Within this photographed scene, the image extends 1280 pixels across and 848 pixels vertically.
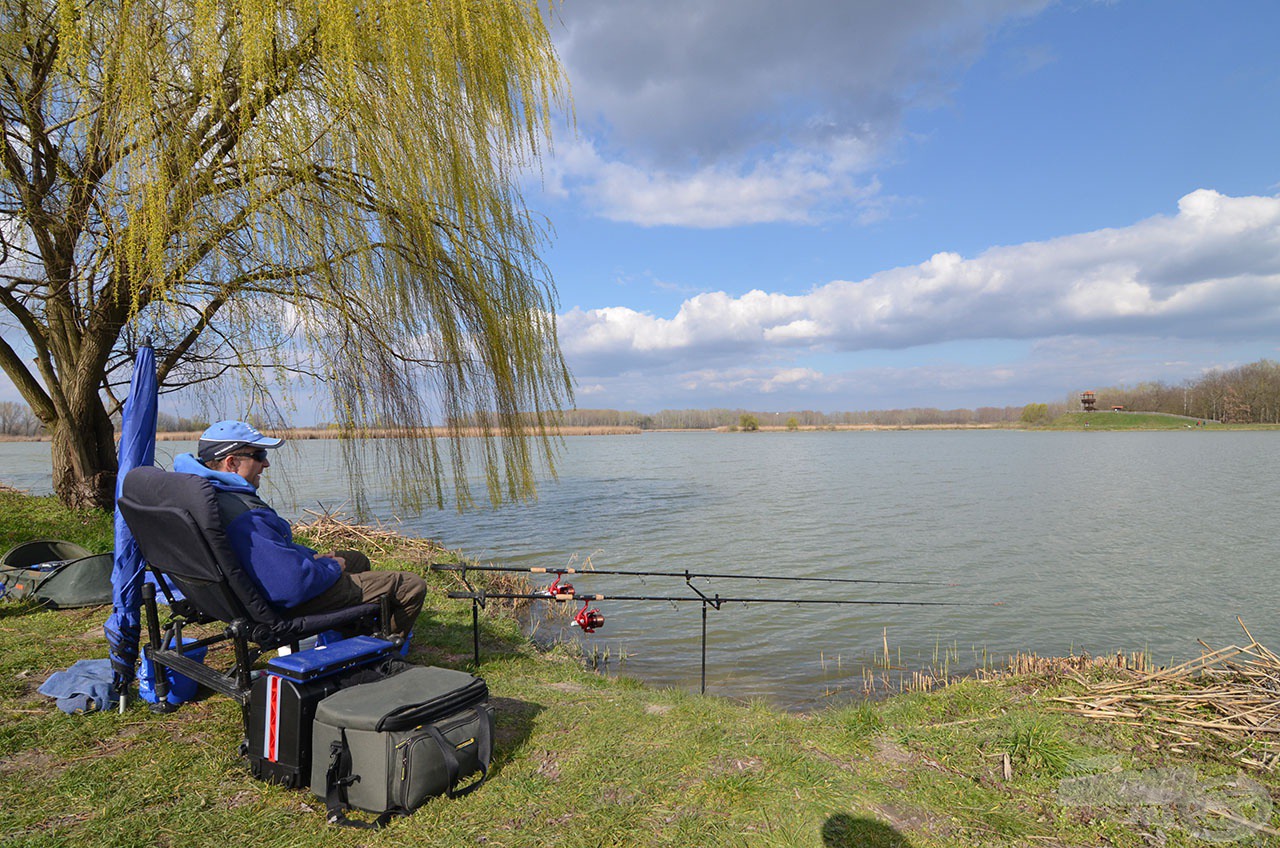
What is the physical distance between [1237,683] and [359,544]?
927cm

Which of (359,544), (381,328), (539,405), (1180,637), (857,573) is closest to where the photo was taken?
(381,328)

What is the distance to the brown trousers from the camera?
3561 millimetres

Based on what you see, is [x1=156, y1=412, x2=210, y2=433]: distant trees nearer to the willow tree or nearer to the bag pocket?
the willow tree

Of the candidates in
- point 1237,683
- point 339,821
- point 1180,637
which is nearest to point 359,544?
point 339,821

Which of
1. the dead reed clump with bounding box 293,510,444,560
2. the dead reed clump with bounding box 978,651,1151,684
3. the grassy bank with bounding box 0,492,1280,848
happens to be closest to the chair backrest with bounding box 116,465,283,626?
the grassy bank with bounding box 0,492,1280,848

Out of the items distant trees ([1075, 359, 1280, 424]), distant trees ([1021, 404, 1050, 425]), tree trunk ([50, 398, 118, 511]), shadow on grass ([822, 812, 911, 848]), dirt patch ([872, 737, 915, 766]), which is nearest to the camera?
shadow on grass ([822, 812, 911, 848])

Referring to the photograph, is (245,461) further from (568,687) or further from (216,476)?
(568,687)

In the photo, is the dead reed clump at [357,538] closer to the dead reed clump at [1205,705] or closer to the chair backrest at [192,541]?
the chair backrest at [192,541]

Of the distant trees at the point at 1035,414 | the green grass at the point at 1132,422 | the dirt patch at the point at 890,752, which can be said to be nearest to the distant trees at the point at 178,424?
the dirt patch at the point at 890,752

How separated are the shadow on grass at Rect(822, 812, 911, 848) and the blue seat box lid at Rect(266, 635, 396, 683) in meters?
2.17

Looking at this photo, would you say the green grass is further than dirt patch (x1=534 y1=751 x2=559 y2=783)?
Yes

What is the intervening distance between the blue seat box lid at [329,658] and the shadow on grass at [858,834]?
2174mm

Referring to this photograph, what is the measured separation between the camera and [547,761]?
348 cm

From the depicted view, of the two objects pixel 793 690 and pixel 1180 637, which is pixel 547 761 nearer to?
pixel 793 690
